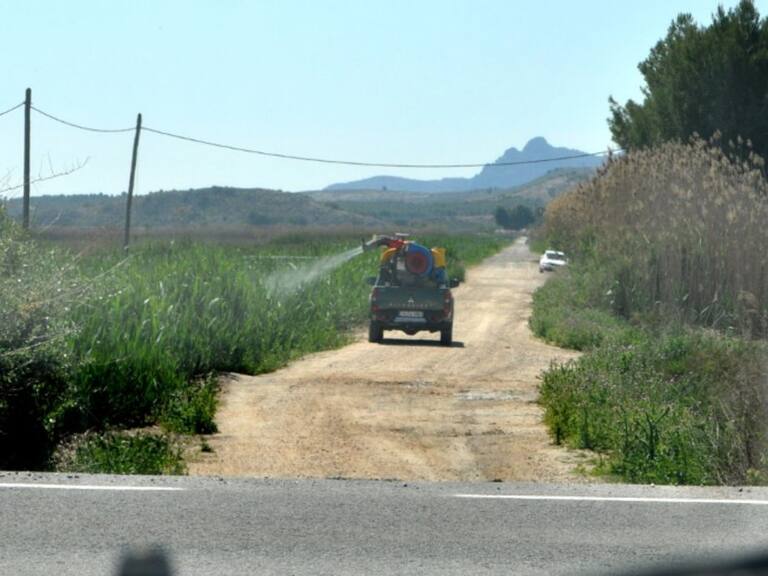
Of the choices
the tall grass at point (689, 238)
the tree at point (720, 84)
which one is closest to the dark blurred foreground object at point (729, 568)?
the tall grass at point (689, 238)

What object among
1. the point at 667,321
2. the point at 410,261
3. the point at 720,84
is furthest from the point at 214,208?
the point at 667,321

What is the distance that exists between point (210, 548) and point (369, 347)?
19.8m

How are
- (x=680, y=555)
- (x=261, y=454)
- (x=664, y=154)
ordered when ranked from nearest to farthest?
1. (x=680, y=555)
2. (x=261, y=454)
3. (x=664, y=154)

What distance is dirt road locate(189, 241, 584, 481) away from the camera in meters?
12.9

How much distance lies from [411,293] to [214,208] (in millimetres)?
99790

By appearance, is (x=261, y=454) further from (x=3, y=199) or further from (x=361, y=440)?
(x=3, y=199)

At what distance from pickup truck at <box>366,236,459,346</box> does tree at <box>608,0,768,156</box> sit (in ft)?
56.8

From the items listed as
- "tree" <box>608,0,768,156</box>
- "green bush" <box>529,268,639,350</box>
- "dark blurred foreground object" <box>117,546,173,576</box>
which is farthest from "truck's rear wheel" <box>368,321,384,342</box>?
"dark blurred foreground object" <box>117,546,173,576</box>

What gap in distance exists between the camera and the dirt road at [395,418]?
12875mm

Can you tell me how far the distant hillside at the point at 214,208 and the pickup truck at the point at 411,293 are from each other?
58618 millimetres

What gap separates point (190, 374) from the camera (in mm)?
19672

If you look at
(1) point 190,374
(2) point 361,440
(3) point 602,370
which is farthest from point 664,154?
(2) point 361,440

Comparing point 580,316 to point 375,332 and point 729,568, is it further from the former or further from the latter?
point 729,568

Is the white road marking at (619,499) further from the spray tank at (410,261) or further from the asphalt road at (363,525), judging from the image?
the spray tank at (410,261)
